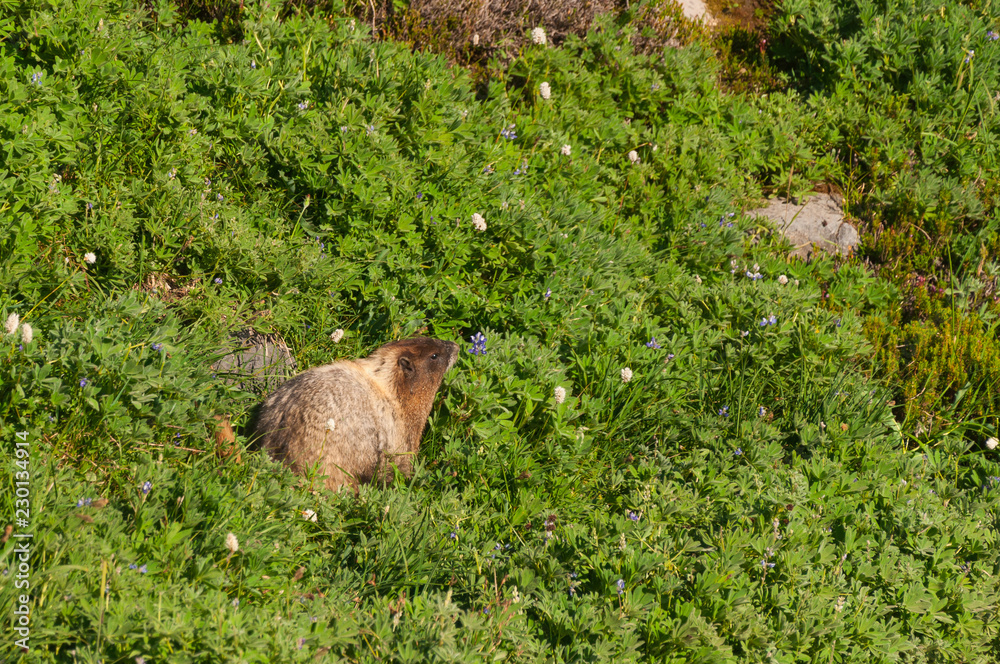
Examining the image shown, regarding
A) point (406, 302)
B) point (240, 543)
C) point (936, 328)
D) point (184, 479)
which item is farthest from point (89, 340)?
point (936, 328)

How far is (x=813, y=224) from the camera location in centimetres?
772

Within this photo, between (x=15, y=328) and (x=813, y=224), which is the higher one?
(x=15, y=328)

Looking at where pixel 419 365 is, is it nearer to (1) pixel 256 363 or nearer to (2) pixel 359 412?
(2) pixel 359 412

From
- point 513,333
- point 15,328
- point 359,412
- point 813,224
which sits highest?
point 15,328

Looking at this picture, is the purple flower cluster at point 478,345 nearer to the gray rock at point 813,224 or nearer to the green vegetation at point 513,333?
the green vegetation at point 513,333

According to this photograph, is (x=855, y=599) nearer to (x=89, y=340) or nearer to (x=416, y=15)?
(x=89, y=340)

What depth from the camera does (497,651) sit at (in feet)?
12.0

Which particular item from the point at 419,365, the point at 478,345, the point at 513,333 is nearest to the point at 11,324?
the point at 419,365

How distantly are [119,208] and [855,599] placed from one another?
541 centimetres

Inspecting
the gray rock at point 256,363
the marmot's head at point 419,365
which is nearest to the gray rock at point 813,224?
the marmot's head at point 419,365

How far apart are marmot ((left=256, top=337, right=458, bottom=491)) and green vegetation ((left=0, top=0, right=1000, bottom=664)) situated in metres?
0.24

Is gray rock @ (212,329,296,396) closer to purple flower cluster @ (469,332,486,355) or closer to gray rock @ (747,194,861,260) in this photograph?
purple flower cluster @ (469,332,486,355)

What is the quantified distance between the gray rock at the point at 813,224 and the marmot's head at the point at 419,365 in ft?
12.7

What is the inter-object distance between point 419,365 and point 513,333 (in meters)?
0.79
